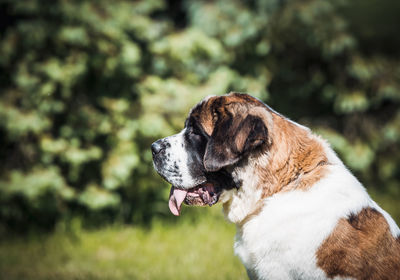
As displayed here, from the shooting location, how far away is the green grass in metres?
4.16

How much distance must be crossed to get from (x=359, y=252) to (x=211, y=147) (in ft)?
3.38

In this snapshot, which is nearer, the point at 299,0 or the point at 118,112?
the point at 118,112

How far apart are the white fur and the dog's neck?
1.3 inches

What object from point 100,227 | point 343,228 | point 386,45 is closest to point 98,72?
point 100,227

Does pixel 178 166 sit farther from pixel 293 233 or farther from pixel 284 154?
pixel 293 233

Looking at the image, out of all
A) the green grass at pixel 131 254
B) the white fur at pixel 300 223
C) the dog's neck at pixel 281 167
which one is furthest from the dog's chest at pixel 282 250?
the green grass at pixel 131 254

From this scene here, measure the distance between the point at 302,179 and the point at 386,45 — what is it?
6.18 m

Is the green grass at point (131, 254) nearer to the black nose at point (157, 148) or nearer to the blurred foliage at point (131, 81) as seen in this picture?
the blurred foliage at point (131, 81)

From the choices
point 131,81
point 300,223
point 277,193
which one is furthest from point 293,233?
point 131,81

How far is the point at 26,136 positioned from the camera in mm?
5195

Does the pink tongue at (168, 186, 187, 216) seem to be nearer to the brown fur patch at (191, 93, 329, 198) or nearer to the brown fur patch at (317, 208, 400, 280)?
the brown fur patch at (191, 93, 329, 198)

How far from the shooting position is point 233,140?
2438 millimetres

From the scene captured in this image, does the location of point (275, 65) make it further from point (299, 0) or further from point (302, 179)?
point (302, 179)

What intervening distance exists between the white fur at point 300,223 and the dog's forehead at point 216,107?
491 millimetres
